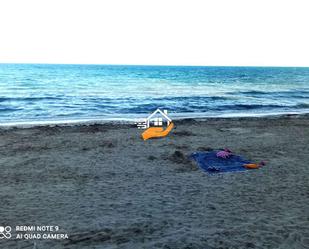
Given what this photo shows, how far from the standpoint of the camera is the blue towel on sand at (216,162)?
8.73 metres

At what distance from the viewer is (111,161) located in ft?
31.3

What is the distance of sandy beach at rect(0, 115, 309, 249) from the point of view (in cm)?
516

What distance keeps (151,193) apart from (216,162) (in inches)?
124

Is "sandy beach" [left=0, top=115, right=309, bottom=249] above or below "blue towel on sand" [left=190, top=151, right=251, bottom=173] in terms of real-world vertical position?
below

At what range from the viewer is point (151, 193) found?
7.05 m

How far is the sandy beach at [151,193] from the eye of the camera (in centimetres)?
516

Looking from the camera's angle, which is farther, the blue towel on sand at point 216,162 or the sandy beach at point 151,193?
the blue towel on sand at point 216,162

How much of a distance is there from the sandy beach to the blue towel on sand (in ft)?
1.03

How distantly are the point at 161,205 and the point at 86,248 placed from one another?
2.10m

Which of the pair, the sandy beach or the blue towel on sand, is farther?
the blue towel on sand

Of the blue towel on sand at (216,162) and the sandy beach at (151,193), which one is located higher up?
the blue towel on sand at (216,162)

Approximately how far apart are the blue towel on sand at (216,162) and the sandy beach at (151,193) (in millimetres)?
314

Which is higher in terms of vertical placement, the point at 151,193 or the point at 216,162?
the point at 216,162

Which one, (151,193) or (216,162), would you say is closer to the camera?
(151,193)
